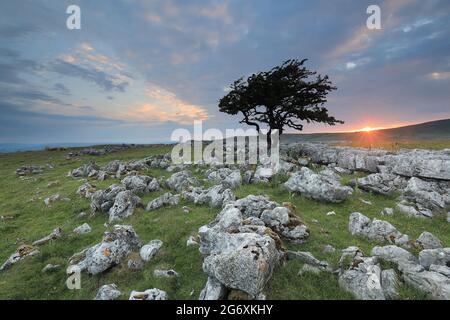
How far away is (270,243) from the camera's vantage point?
29.7 ft

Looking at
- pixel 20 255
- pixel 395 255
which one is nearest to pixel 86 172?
pixel 20 255

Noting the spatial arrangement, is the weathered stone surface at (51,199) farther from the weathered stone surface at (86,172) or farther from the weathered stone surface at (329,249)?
the weathered stone surface at (329,249)

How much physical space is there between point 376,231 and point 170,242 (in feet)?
30.5

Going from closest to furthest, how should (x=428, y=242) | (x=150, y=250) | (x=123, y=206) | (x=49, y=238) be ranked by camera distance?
(x=428, y=242), (x=150, y=250), (x=49, y=238), (x=123, y=206)

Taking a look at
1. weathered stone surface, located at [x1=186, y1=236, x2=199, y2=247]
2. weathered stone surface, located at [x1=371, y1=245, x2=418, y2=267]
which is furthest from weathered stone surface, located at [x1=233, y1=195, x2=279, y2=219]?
weathered stone surface, located at [x1=371, y1=245, x2=418, y2=267]

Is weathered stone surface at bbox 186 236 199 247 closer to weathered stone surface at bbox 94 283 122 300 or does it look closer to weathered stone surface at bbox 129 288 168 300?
weathered stone surface at bbox 129 288 168 300

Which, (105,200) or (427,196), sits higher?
(427,196)

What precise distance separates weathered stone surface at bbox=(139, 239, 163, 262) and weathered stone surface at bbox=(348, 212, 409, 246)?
350 inches

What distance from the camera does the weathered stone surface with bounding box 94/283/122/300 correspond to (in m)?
8.66

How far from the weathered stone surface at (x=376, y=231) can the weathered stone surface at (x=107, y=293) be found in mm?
10232

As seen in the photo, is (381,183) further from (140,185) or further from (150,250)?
(140,185)

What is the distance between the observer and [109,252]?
10.8 meters

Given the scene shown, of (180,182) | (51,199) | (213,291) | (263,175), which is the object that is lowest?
(213,291)
